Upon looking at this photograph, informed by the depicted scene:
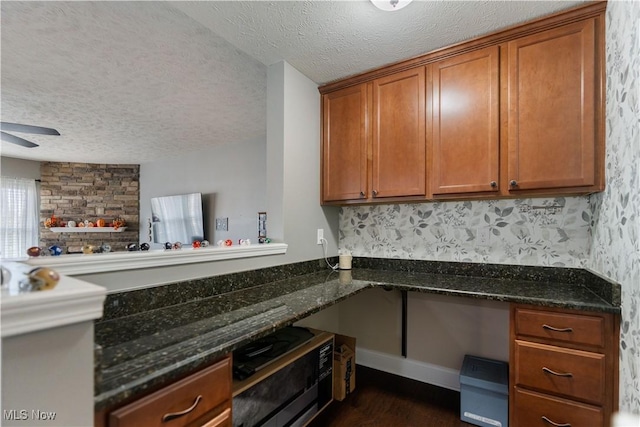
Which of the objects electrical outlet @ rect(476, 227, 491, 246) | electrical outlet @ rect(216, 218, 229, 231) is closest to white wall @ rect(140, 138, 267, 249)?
electrical outlet @ rect(216, 218, 229, 231)

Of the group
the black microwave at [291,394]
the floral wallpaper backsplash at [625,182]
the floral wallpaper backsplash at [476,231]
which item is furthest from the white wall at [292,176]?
the floral wallpaper backsplash at [625,182]

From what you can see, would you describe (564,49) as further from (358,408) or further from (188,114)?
(188,114)

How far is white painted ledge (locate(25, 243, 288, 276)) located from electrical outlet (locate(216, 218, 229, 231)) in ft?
8.69

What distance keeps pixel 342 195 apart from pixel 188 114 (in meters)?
2.05

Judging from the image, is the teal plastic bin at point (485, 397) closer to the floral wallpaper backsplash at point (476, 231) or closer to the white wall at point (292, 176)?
the floral wallpaper backsplash at point (476, 231)

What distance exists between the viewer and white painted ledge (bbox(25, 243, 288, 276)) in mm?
1055

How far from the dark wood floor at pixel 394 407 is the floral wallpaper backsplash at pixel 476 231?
0.98m

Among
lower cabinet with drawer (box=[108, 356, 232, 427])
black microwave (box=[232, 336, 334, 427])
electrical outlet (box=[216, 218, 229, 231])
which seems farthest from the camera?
electrical outlet (box=[216, 218, 229, 231])

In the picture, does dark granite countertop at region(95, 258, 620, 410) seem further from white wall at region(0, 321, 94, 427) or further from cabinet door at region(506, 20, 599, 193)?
cabinet door at region(506, 20, 599, 193)

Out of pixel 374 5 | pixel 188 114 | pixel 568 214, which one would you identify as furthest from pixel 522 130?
pixel 188 114

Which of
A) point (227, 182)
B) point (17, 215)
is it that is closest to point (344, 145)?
point (227, 182)

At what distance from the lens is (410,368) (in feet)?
7.49

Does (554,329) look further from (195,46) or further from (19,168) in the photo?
(19,168)

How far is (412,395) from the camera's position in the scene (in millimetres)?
2070
